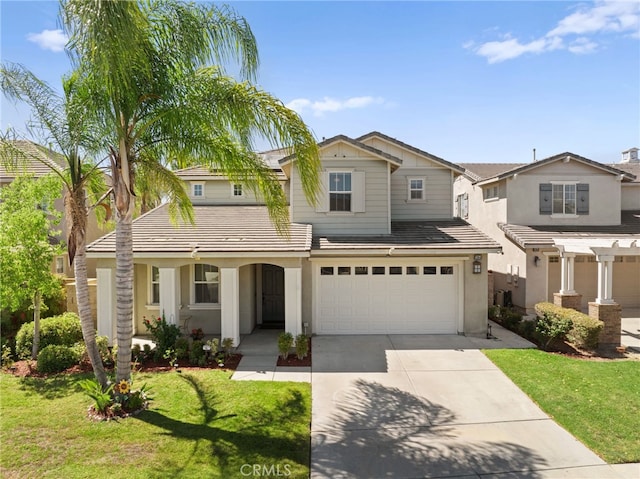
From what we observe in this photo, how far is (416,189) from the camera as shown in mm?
15281

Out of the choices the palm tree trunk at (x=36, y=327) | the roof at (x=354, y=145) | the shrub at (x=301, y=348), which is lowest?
the shrub at (x=301, y=348)

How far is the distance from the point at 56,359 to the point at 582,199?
20.5m

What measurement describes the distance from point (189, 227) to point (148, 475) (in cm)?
860

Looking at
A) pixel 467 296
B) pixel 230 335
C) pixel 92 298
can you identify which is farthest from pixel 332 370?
pixel 92 298

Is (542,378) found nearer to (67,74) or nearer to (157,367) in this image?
(157,367)

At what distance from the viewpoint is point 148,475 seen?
517 centimetres

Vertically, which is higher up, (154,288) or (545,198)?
(545,198)

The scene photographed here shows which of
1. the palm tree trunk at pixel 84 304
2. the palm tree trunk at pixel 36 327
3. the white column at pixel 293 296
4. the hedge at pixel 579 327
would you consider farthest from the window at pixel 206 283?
the hedge at pixel 579 327

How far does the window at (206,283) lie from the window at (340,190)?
457cm

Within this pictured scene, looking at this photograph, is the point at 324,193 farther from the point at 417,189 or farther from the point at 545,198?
the point at 545,198

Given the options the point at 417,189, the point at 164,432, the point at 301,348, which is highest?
the point at 417,189

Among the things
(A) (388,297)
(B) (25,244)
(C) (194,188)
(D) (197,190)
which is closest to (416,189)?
(A) (388,297)

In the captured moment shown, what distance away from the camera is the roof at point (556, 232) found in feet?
51.1

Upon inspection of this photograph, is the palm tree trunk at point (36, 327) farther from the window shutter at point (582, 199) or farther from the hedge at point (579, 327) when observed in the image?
the window shutter at point (582, 199)
